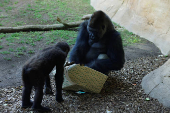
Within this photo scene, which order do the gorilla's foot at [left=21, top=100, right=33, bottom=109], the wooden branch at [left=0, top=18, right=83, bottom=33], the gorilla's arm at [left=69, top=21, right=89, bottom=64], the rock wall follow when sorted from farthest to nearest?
the wooden branch at [left=0, top=18, right=83, bottom=33] → the rock wall → the gorilla's arm at [left=69, top=21, right=89, bottom=64] → the gorilla's foot at [left=21, top=100, right=33, bottom=109]

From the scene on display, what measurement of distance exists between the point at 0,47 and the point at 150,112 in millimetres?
4778

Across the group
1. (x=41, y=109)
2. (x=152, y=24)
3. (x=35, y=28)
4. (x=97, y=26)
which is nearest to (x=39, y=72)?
(x=41, y=109)

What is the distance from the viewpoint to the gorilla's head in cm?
376

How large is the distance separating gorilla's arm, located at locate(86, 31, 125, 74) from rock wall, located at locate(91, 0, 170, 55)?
283 cm

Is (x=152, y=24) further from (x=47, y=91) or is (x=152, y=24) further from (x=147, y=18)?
(x=47, y=91)

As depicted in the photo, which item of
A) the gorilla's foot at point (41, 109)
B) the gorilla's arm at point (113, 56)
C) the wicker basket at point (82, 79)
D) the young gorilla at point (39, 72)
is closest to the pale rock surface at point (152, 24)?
the gorilla's arm at point (113, 56)

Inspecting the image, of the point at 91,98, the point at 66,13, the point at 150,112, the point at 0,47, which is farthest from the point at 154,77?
the point at 66,13

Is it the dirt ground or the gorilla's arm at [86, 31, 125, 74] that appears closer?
the dirt ground

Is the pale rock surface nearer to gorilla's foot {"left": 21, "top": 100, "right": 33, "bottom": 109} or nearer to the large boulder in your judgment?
the large boulder

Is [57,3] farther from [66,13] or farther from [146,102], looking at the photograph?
[146,102]

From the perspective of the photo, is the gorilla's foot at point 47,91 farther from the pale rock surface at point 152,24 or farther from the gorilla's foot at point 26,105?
the pale rock surface at point 152,24

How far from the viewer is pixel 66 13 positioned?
1036 centimetres

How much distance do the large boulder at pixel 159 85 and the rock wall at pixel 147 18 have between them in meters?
2.46

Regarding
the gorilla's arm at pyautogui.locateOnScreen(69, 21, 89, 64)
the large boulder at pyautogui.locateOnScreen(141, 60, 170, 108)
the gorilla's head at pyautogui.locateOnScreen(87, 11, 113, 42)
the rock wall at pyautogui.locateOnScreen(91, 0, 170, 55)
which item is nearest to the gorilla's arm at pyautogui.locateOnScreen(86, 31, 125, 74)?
the gorilla's head at pyautogui.locateOnScreen(87, 11, 113, 42)
